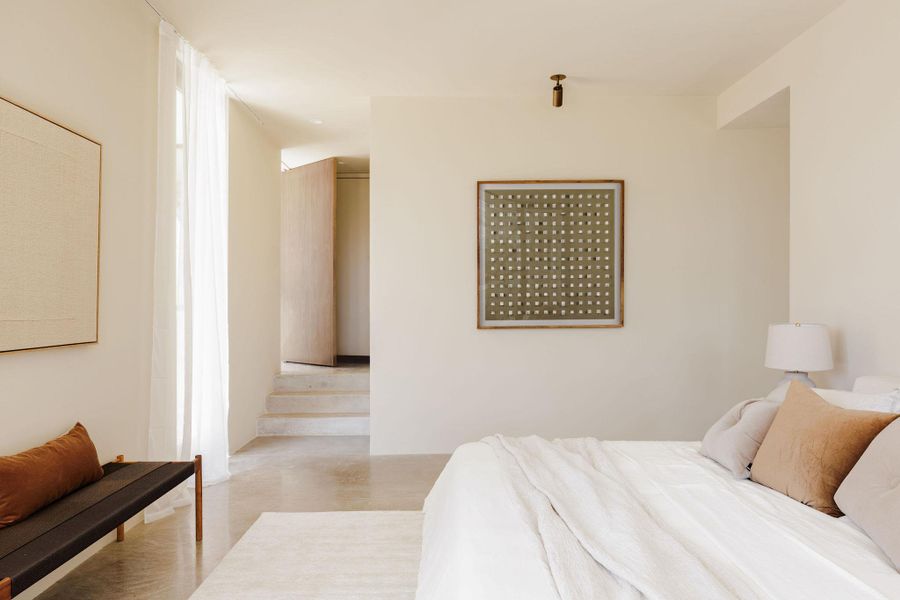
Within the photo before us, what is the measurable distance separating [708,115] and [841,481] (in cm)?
351

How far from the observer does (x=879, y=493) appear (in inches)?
66.7

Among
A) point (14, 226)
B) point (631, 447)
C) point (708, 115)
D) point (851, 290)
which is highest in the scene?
point (708, 115)

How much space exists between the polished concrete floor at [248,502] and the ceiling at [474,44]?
2918 millimetres

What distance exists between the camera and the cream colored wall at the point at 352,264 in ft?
24.0

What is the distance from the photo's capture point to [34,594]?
2311 millimetres

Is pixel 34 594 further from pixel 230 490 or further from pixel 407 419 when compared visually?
pixel 407 419

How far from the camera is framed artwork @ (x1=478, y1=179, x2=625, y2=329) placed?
455cm

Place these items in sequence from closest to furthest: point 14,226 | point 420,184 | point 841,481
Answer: point 841,481
point 14,226
point 420,184

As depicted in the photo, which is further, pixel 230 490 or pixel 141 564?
pixel 230 490

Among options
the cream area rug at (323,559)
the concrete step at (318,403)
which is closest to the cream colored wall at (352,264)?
the concrete step at (318,403)

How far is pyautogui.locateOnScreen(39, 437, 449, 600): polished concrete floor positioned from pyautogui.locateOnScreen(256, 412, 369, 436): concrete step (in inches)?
5.3

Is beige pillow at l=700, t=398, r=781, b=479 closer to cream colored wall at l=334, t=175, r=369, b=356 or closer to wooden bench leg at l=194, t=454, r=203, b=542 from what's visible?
wooden bench leg at l=194, t=454, r=203, b=542

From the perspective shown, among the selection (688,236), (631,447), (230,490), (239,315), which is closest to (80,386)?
(230,490)

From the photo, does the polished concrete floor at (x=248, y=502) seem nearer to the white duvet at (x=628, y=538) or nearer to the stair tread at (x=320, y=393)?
the stair tread at (x=320, y=393)
